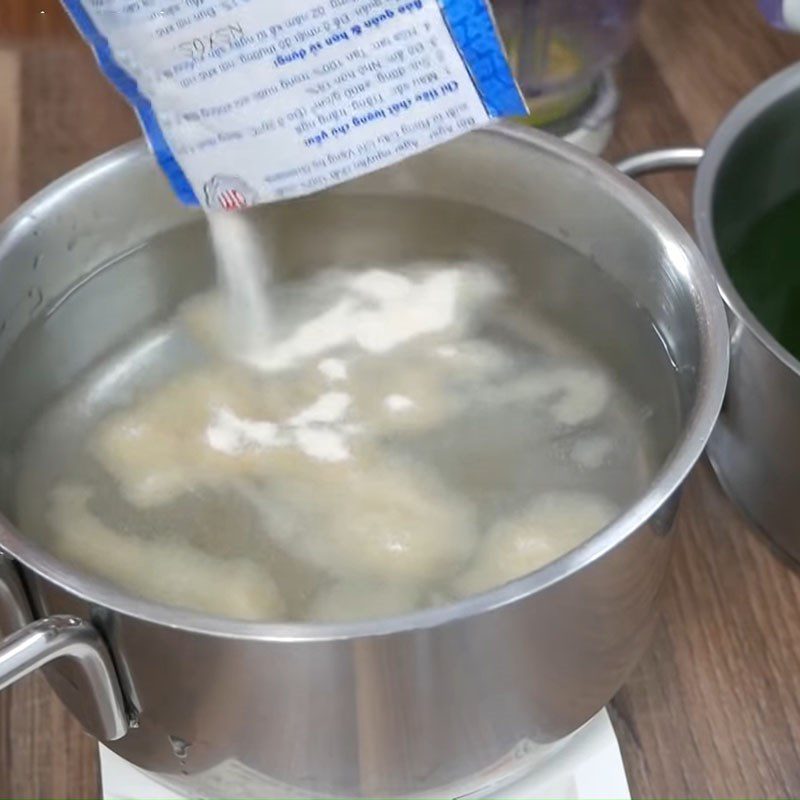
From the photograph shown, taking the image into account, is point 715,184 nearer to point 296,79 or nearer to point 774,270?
point 774,270

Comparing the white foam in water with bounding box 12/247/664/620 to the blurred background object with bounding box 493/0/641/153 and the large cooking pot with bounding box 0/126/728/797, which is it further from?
the blurred background object with bounding box 493/0/641/153

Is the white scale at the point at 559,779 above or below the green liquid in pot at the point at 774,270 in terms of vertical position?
above

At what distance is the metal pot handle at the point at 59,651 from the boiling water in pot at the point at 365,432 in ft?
0.23

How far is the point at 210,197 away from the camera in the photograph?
561 millimetres

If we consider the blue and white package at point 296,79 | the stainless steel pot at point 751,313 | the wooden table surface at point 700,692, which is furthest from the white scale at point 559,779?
the blue and white package at point 296,79

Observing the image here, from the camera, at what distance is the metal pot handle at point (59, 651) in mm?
407

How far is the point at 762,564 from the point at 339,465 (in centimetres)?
25

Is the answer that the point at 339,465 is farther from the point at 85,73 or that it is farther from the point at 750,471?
the point at 85,73

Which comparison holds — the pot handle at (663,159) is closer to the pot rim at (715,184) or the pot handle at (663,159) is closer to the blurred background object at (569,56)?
the pot rim at (715,184)

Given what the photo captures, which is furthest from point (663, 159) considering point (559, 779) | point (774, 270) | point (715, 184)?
point (559, 779)

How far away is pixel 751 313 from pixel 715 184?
0.11 metres

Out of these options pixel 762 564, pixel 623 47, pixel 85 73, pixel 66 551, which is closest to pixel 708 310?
pixel 762 564

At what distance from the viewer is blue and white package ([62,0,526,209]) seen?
48cm

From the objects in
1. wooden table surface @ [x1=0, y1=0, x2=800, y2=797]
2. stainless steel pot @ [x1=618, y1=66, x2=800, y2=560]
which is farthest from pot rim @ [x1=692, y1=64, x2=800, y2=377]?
wooden table surface @ [x1=0, y1=0, x2=800, y2=797]
